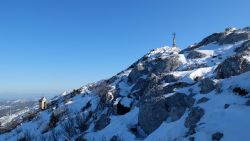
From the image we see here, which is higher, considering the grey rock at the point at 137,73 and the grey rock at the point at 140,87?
the grey rock at the point at 137,73

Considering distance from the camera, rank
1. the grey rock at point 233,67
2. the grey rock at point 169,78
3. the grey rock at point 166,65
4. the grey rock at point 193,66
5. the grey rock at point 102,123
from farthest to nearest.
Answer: the grey rock at point 166,65 → the grey rock at point 193,66 → the grey rock at point 169,78 → the grey rock at point 102,123 → the grey rock at point 233,67

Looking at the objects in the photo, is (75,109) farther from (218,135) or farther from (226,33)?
(218,135)

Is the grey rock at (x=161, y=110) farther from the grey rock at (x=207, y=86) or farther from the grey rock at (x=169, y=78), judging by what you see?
the grey rock at (x=169, y=78)

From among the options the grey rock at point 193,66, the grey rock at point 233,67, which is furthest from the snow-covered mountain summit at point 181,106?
the grey rock at point 193,66

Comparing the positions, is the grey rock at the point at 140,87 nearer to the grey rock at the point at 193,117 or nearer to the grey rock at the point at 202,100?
the grey rock at the point at 202,100

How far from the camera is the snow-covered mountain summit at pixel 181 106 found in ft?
55.5

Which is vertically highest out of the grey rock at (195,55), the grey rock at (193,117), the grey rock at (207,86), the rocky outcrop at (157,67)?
the grey rock at (195,55)

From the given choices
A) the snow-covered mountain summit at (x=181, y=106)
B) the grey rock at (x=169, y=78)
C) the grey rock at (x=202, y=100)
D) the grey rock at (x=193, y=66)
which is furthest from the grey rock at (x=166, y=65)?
the grey rock at (x=202, y=100)

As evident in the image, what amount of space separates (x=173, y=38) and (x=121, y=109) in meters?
50.2

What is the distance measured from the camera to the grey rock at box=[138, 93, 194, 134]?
22.0 meters

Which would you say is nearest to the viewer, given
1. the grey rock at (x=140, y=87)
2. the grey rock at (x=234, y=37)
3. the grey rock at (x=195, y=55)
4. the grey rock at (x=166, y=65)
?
the grey rock at (x=140, y=87)

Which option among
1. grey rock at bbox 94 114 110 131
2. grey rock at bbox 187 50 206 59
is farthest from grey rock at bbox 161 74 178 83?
grey rock at bbox 187 50 206 59

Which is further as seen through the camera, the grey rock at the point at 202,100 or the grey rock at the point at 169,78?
the grey rock at the point at 169,78

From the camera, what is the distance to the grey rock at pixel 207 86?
71.3 feet
